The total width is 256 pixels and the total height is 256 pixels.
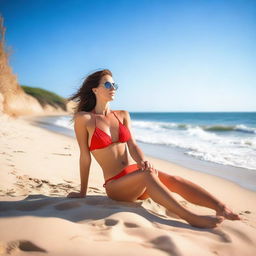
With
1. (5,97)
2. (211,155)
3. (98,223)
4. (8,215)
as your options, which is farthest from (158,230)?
(5,97)

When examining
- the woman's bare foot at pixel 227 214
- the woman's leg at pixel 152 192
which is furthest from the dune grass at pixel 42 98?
the woman's bare foot at pixel 227 214

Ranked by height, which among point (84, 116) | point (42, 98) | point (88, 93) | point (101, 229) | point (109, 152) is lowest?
point (101, 229)

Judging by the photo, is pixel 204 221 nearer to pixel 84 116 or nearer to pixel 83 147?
pixel 83 147

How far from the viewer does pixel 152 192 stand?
8.48 feet

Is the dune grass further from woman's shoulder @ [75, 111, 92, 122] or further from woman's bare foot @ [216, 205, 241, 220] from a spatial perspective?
woman's bare foot @ [216, 205, 241, 220]

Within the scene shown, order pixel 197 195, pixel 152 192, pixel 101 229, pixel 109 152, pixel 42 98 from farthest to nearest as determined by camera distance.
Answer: pixel 42 98, pixel 109 152, pixel 197 195, pixel 152 192, pixel 101 229

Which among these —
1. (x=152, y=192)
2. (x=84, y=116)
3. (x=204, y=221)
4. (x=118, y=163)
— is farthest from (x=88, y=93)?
(x=204, y=221)

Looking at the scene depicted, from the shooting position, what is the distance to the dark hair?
136 inches

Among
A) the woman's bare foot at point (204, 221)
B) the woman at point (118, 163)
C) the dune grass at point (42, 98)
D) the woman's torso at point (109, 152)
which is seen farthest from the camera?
the dune grass at point (42, 98)

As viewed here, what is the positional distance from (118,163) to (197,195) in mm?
947

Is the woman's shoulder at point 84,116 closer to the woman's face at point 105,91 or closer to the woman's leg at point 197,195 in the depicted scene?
the woman's face at point 105,91

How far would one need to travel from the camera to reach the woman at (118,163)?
2562 mm

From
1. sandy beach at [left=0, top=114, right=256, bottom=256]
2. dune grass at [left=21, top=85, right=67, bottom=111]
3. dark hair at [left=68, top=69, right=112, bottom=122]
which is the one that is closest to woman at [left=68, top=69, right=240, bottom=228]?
dark hair at [left=68, top=69, right=112, bottom=122]

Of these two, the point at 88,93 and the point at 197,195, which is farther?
the point at 88,93
